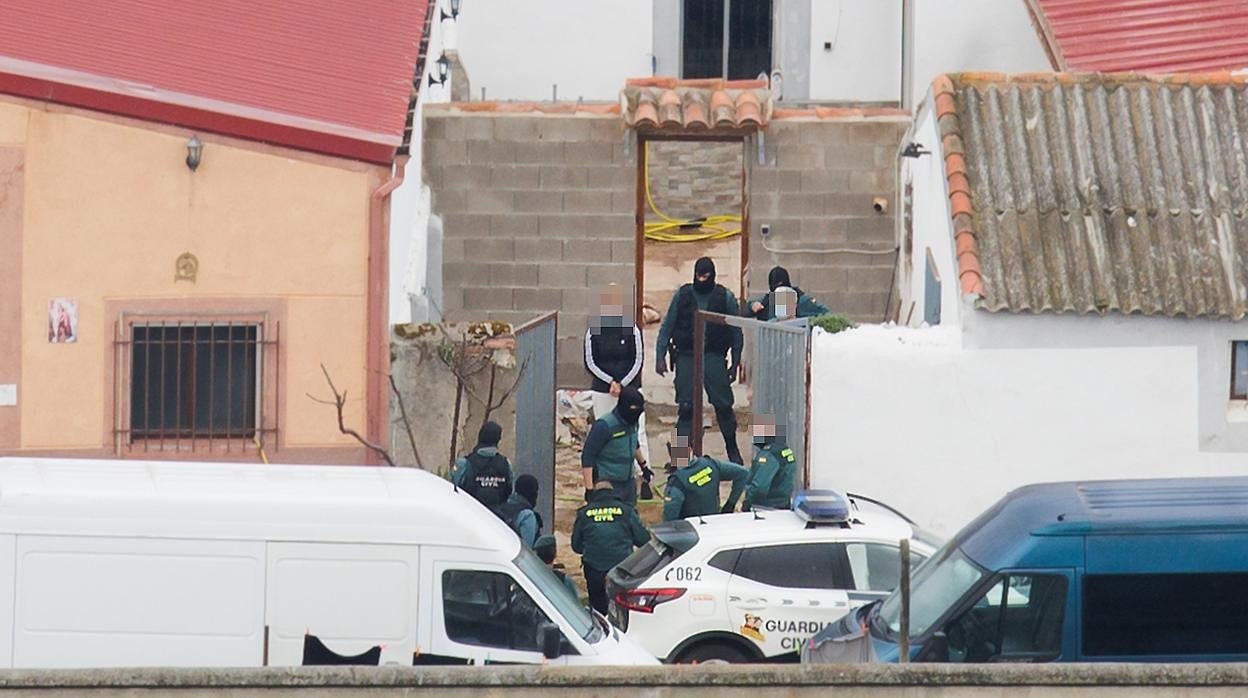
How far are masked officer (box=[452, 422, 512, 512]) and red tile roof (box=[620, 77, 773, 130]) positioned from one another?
20.6 ft

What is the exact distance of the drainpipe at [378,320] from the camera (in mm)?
14945

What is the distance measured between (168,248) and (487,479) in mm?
3123

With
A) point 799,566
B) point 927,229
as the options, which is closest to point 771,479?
point 799,566

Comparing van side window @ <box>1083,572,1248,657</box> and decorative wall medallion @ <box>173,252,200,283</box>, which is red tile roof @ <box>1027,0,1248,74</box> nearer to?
decorative wall medallion @ <box>173,252,200,283</box>

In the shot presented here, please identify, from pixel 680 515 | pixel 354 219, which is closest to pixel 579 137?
pixel 354 219

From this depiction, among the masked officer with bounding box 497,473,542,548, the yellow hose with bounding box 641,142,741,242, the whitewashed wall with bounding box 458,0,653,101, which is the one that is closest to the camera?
the masked officer with bounding box 497,473,542,548

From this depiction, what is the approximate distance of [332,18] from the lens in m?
17.9

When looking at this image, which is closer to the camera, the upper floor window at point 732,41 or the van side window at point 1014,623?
the van side window at point 1014,623

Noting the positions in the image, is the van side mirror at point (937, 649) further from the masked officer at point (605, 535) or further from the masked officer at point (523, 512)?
the masked officer at point (605, 535)

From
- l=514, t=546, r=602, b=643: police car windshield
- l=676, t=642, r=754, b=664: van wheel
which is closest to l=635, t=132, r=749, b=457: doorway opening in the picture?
l=676, t=642, r=754, b=664: van wheel

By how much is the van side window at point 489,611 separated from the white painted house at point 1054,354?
4.89m

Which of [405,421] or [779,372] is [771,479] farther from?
[405,421]

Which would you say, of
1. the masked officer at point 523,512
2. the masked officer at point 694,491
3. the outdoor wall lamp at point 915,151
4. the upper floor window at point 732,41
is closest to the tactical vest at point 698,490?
the masked officer at point 694,491

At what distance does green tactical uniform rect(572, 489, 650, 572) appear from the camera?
44.8ft
